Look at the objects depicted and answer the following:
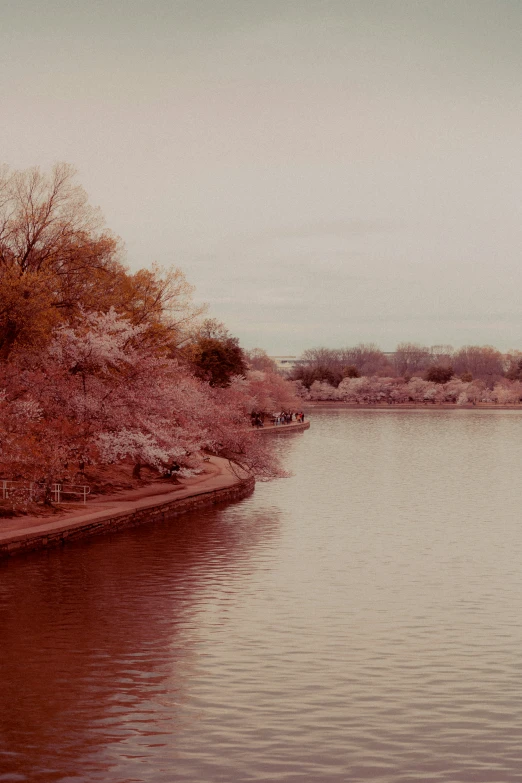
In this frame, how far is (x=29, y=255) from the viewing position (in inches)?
1833

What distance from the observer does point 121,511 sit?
118 ft

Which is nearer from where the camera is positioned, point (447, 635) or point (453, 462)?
point (447, 635)

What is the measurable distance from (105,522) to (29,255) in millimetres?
17005

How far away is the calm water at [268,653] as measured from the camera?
46.1ft

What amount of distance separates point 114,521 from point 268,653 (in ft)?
54.2

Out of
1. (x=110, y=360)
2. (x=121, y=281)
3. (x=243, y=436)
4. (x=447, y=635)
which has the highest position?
(x=121, y=281)

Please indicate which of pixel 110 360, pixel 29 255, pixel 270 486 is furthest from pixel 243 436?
pixel 29 255

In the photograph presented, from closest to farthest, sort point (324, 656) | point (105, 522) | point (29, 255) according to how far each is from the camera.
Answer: point (324, 656), point (105, 522), point (29, 255)

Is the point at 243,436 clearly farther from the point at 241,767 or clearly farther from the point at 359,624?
the point at 241,767

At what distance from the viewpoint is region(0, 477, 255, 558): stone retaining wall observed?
29.8 meters

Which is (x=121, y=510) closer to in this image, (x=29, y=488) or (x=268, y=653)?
(x=29, y=488)

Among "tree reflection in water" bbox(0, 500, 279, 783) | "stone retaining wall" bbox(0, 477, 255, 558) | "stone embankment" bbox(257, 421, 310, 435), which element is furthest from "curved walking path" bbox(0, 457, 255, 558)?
"stone embankment" bbox(257, 421, 310, 435)

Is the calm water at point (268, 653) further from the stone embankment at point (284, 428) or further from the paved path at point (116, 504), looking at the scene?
the stone embankment at point (284, 428)

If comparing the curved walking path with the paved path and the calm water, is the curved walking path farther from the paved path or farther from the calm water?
the calm water
